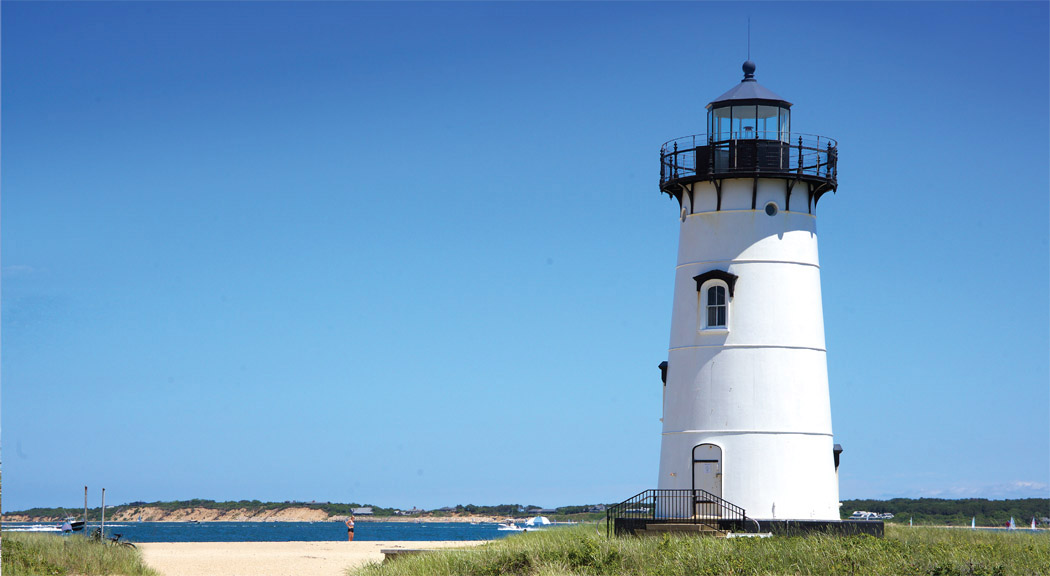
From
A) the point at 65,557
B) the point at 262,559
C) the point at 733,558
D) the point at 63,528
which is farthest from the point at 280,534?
the point at 733,558

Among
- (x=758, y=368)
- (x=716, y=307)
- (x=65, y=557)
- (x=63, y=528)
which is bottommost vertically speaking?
(x=63, y=528)

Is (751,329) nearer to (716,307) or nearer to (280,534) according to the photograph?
(716,307)

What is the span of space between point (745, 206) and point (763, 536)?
781 cm

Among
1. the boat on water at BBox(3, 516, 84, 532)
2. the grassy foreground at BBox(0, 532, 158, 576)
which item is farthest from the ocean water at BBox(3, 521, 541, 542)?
the grassy foreground at BBox(0, 532, 158, 576)

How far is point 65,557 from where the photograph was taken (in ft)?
84.6

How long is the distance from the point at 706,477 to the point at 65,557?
14497 millimetres

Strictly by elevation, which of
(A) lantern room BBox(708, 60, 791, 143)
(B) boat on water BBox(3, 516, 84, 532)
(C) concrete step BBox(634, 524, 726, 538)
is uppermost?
(A) lantern room BBox(708, 60, 791, 143)

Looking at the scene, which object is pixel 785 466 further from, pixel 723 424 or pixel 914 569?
pixel 914 569

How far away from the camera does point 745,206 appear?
1100 inches

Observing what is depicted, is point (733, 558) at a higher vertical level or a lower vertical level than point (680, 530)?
lower

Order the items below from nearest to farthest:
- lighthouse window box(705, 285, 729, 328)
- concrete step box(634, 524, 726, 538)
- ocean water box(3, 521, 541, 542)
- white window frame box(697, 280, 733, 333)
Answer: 1. concrete step box(634, 524, 726, 538)
2. white window frame box(697, 280, 733, 333)
3. lighthouse window box(705, 285, 729, 328)
4. ocean water box(3, 521, 541, 542)

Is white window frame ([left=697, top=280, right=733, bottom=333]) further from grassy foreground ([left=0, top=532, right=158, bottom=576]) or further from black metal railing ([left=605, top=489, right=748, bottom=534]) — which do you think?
grassy foreground ([left=0, top=532, right=158, bottom=576])

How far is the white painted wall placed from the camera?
88.8ft

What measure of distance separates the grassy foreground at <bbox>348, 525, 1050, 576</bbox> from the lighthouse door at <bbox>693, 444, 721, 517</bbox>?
7.61 feet
